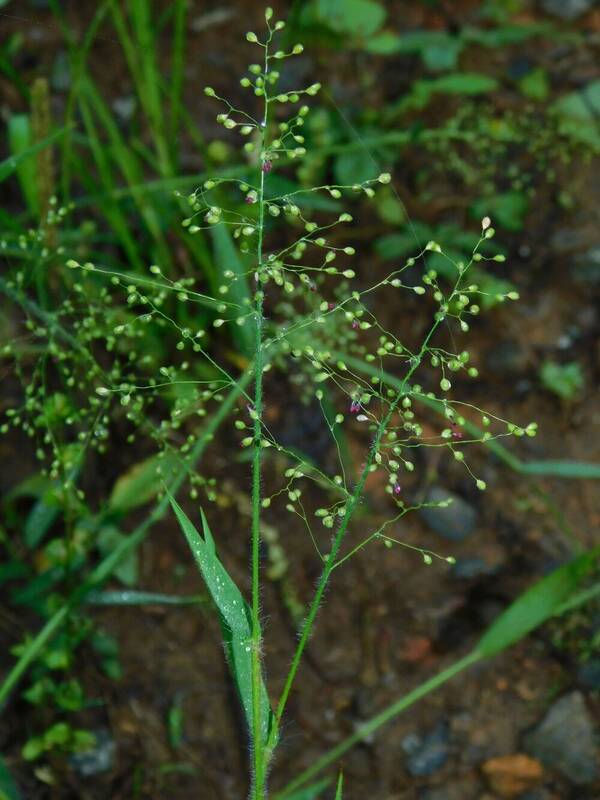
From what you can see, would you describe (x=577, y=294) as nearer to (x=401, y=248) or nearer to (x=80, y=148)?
(x=401, y=248)

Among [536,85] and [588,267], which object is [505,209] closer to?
[588,267]

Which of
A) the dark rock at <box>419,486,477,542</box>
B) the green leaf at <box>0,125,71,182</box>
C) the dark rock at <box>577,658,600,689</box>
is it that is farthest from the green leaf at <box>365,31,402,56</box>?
the dark rock at <box>577,658,600,689</box>

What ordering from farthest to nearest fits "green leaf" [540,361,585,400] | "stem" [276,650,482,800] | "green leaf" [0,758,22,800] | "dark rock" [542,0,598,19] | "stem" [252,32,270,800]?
"dark rock" [542,0,598,19]
"green leaf" [540,361,585,400]
"stem" [276,650,482,800]
"green leaf" [0,758,22,800]
"stem" [252,32,270,800]

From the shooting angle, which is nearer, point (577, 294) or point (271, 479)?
point (271, 479)

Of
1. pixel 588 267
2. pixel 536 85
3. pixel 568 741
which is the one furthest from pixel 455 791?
pixel 536 85

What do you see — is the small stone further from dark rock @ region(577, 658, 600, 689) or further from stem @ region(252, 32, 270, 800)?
stem @ region(252, 32, 270, 800)

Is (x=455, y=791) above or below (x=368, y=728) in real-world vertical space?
below

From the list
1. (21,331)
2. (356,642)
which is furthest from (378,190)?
(356,642)
